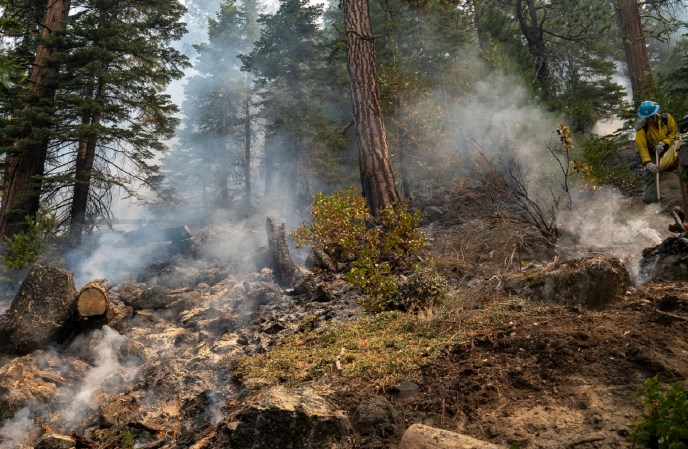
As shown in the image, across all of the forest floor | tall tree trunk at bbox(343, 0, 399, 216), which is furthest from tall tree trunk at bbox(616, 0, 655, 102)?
the forest floor

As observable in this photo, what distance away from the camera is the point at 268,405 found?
7.66ft

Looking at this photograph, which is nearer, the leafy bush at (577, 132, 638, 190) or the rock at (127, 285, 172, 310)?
the rock at (127, 285, 172, 310)

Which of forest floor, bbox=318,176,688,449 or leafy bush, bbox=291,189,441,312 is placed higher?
leafy bush, bbox=291,189,441,312

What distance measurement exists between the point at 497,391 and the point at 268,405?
140cm

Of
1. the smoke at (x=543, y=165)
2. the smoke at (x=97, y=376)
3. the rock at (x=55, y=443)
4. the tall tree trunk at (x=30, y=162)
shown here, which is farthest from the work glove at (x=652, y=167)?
the tall tree trunk at (x=30, y=162)

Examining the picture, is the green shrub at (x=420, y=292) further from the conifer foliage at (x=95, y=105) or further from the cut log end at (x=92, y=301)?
the conifer foliage at (x=95, y=105)

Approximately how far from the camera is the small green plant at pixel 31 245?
853 cm

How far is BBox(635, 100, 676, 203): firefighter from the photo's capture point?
6.25 metres

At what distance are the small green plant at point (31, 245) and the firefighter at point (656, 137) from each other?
11.6 metres

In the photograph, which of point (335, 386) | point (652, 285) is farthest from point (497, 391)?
point (652, 285)

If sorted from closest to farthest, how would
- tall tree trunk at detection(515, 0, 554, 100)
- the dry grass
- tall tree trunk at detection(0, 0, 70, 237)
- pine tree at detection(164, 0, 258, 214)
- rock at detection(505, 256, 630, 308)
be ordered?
the dry grass < rock at detection(505, 256, 630, 308) < tall tree trunk at detection(0, 0, 70, 237) < tall tree trunk at detection(515, 0, 554, 100) < pine tree at detection(164, 0, 258, 214)

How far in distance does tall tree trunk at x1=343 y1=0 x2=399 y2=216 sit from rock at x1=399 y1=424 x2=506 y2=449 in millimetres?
6432

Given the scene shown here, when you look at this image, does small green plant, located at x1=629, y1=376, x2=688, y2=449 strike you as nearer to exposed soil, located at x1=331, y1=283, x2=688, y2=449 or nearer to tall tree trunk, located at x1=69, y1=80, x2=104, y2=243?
exposed soil, located at x1=331, y1=283, x2=688, y2=449

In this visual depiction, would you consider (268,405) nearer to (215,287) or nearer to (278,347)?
(278,347)
